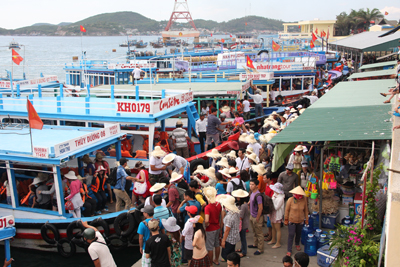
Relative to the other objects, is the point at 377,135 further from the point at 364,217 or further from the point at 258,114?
the point at 258,114

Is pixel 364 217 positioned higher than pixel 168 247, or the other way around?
pixel 364 217

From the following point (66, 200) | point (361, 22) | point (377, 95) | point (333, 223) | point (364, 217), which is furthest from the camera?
point (361, 22)

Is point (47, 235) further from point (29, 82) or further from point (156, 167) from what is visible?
point (29, 82)

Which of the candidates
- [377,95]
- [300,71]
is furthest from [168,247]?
[300,71]

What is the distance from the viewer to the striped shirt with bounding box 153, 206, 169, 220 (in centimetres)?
660

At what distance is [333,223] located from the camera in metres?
7.88

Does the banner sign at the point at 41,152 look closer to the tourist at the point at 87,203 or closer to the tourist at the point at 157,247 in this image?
the tourist at the point at 87,203

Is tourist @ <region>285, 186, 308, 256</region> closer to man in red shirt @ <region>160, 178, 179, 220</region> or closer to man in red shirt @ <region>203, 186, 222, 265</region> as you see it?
man in red shirt @ <region>203, 186, 222, 265</region>

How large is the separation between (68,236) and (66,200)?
3.51 ft

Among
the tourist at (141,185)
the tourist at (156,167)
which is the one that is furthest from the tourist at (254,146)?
the tourist at (141,185)

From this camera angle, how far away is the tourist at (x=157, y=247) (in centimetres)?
602

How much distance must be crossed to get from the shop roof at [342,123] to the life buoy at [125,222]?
12.1ft

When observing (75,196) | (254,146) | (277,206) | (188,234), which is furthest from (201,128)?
(188,234)

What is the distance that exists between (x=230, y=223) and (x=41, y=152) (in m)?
4.65
